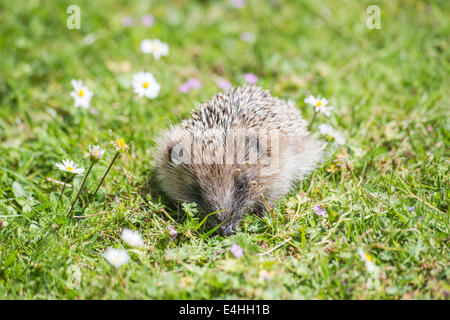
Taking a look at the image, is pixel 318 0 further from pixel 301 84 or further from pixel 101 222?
pixel 101 222

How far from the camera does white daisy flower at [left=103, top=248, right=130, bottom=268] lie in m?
2.64

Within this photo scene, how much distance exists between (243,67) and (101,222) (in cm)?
320

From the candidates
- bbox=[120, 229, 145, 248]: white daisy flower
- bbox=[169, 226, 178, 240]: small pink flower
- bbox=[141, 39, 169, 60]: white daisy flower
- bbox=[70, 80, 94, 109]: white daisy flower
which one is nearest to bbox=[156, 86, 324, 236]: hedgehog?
bbox=[169, 226, 178, 240]: small pink flower

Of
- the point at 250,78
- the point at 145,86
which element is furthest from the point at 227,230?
the point at 250,78

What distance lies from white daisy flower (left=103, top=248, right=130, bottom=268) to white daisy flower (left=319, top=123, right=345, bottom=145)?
7.67ft

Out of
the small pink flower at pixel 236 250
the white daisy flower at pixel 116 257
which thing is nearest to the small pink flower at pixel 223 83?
the small pink flower at pixel 236 250

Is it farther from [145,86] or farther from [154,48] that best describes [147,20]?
[145,86]

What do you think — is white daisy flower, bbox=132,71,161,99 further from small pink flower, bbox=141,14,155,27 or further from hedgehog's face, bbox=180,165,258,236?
small pink flower, bbox=141,14,155,27

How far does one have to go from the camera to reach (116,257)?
269cm

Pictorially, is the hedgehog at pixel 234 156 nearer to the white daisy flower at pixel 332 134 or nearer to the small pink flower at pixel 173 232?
the white daisy flower at pixel 332 134

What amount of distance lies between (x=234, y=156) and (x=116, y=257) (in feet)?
4.12

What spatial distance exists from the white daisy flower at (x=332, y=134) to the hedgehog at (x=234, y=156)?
15 cm

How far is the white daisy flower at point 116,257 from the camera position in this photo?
8.67ft

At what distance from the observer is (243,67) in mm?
5461
